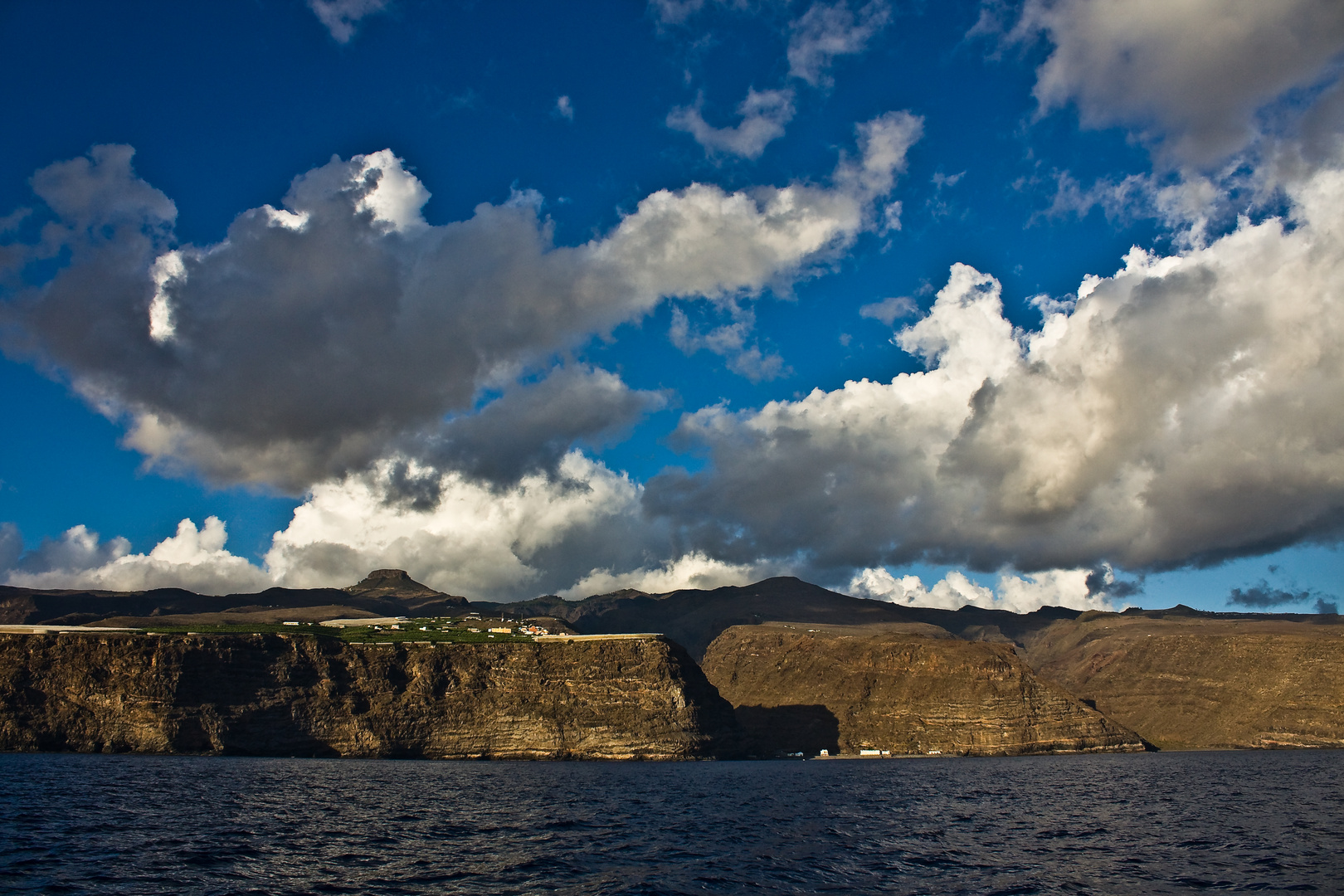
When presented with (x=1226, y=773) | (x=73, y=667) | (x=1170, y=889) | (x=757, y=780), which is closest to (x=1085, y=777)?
(x=1226, y=773)

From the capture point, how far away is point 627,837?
7181 centimetres

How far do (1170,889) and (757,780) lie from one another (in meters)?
105

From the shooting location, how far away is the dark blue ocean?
5259 cm

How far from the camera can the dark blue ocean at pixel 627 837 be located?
52594 millimetres

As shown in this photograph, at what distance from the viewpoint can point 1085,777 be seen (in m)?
171

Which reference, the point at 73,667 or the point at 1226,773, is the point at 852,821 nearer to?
the point at 1226,773

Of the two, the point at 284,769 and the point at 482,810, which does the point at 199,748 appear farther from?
the point at 482,810

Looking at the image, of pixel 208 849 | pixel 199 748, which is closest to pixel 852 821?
pixel 208 849

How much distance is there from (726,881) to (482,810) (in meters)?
44.1

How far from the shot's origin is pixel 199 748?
608 feet

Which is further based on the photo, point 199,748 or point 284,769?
point 199,748

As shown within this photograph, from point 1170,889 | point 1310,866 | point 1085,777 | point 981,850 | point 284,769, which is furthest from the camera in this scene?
point 1085,777

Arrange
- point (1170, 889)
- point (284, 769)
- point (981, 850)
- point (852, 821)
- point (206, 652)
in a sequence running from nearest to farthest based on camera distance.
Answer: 1. point (1170, 889)
2. point (981, 850)
3. point (852, 821)
4. point (284, 769)
5. point (206, 652)

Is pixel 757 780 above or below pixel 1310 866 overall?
below
